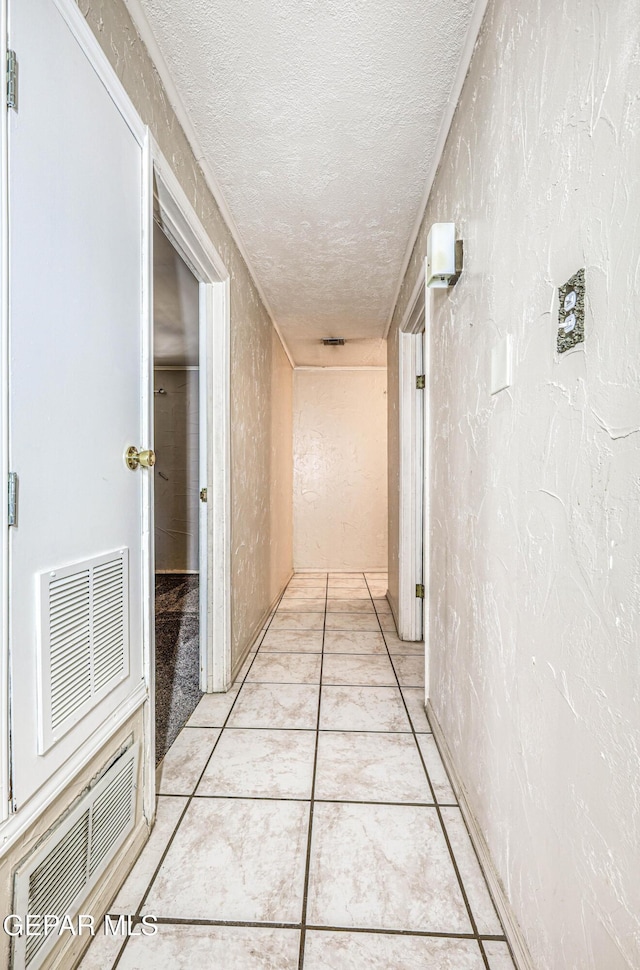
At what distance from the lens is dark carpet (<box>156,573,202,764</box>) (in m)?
1.97

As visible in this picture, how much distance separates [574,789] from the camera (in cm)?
75

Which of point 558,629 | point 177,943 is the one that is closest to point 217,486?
point 177,943

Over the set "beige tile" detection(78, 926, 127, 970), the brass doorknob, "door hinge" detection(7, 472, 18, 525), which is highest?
the brass doorknob

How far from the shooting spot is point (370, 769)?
1651 millimetres

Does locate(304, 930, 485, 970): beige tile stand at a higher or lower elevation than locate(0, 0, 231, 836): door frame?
lower

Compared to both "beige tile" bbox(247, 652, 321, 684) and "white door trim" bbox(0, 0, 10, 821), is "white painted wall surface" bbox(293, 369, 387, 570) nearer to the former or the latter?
"beige tile" bbox(247, 652, 321, 684)

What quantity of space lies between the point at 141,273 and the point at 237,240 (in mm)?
1305

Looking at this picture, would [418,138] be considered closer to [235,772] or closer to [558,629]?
[558,629]

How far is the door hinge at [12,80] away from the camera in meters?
0.79

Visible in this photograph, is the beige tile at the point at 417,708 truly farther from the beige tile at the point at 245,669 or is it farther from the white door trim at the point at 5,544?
the white door trim at the point at 5,544

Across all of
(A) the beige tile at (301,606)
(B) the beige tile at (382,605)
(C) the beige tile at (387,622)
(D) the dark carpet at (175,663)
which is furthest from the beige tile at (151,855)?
(B) the beige tile at (382,605)

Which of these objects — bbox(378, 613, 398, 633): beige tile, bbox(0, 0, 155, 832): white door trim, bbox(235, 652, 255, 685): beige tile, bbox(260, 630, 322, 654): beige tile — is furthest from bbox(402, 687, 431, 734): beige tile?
bbox(0, 0, 155, 832): white door trim

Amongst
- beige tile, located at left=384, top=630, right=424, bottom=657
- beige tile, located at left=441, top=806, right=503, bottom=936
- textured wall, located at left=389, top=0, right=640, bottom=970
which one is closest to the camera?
textured wall, located at left=389, top=0, right=640, bottom=970

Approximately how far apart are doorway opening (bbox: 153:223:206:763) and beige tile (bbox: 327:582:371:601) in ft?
3.60
